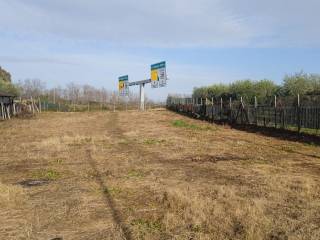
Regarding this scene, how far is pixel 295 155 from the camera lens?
1236 cm

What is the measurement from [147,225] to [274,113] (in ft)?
54.7

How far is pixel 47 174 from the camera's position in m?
9.63

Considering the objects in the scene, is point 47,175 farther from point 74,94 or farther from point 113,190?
point 74,94

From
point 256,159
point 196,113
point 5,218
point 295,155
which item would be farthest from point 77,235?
point 196,113

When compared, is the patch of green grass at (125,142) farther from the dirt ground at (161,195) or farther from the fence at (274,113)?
the fence at (274,113)

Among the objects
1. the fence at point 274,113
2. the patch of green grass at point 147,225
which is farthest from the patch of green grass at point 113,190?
the fence at point 274,113

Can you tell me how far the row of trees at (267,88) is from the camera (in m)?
34.8

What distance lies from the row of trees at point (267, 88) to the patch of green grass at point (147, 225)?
23.1 m

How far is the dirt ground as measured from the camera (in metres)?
5.32

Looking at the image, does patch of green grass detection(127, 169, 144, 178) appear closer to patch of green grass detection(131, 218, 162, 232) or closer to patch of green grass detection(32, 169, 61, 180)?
patch of green grass detection(32, 169, 61, 180)

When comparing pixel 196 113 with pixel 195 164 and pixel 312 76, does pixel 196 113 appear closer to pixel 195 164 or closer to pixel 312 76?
pixel 312 76

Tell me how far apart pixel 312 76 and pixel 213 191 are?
31.6 m

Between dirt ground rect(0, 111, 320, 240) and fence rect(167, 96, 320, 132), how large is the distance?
472 cm

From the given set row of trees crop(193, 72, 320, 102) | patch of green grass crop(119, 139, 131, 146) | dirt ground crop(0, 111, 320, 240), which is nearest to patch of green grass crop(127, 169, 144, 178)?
dirt ground crop(0, 111, 320, 240)
